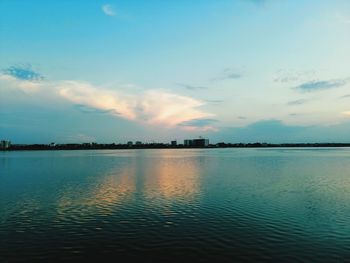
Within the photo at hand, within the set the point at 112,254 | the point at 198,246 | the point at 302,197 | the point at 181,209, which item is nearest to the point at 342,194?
the point at 302,197

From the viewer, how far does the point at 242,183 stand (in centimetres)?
4325

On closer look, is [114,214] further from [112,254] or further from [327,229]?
[327,229]

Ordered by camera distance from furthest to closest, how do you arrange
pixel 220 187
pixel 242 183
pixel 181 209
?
pixel 242 183
pixel 220 187
pixel 181 209

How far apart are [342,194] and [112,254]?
1060 inches

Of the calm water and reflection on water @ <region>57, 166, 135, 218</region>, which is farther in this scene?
reflection on water @ <region>57, 166, 135, 218</region>

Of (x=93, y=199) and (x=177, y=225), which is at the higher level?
(x=93, y=199)

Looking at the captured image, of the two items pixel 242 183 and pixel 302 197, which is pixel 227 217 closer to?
pixel 302 197

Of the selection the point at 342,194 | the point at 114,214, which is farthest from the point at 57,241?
the point at 342,194

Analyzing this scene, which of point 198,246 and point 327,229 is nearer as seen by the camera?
point 198,246

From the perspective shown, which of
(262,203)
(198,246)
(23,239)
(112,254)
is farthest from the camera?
(262,203)

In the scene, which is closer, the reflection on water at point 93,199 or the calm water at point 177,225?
the calm water at point 177,225

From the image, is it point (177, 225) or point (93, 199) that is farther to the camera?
point (93, 199)

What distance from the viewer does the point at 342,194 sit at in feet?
112

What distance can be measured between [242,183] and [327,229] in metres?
22.5
